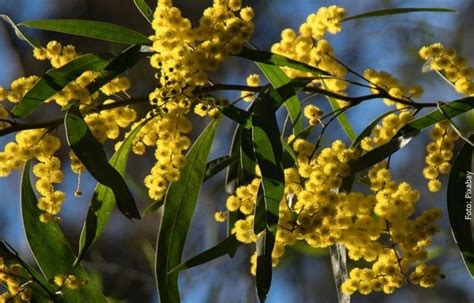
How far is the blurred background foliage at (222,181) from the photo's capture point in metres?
2.43

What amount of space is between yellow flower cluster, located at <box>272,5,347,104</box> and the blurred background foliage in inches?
46.7

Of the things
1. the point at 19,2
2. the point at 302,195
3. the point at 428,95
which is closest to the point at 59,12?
the point at 19,2

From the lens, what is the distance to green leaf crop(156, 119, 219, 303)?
1.01m

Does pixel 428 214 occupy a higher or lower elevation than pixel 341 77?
lower

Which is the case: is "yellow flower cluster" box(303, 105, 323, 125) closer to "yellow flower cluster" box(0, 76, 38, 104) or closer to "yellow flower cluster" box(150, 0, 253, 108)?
"yellow flower cluster" box(150, 0, 253, 108)

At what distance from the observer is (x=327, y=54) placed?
40.2 inches

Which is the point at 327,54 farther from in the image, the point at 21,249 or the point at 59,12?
the point at 59,12

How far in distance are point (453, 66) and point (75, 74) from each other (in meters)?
0.47

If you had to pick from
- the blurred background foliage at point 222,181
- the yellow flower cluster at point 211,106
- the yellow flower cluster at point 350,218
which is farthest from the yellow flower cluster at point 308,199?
the blurred background foliage at point 222,181

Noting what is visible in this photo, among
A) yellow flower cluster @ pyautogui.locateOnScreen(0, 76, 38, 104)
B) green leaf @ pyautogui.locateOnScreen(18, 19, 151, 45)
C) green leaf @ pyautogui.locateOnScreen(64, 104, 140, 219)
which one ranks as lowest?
green leaf @ pyautogui.locateOnScreen(64, 104, 140, 219)

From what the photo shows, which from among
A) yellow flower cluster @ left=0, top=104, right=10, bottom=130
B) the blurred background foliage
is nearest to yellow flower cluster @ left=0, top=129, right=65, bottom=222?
yellow flower cluster @ left=0, top=104, right=10, bottom=130

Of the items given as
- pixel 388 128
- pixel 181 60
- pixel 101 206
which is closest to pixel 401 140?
pixel 388 128

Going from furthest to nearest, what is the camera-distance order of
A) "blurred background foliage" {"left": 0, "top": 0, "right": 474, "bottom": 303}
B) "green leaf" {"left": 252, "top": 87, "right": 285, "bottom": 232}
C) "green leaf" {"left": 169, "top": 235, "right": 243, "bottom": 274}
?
"blurred background foliage" {"left": 0, "top": 0, "right": 474, "bottom": 303}, "green leaf" {"left": 169, "top": 235, "right": 243, "bottom": 274}, "green leaf" {"left": 252, "top": 87, "right": 285, "bottom": 232}

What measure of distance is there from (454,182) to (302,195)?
24cm
